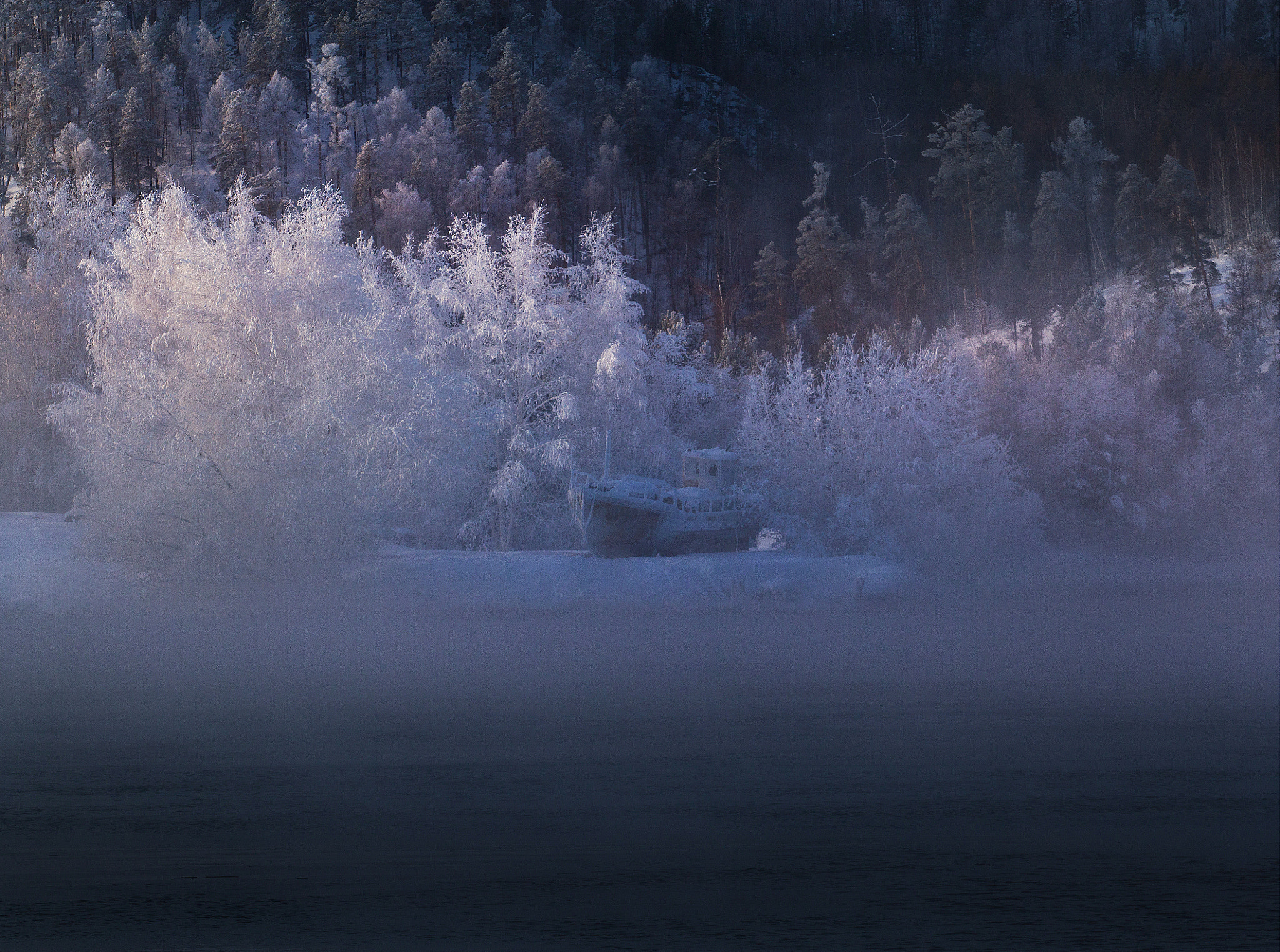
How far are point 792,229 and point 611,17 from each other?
81.3 feet

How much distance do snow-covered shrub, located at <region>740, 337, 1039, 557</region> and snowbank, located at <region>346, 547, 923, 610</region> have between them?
1.15 m

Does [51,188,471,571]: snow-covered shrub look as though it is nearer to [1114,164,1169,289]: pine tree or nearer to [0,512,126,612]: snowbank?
[0,512,126,612]: snowbank

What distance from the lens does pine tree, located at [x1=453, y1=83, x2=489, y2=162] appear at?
55438 millimetres

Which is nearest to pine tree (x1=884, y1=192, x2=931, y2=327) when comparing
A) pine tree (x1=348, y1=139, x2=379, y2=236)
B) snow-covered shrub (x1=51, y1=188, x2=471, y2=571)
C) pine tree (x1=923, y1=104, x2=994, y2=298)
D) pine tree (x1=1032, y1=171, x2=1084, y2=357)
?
pine tree (x1=923, y1=104, x2=994, y2=298)

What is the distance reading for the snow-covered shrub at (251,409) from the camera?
20.1 m

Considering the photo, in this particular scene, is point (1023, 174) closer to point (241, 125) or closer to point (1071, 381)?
point (1071, 381)

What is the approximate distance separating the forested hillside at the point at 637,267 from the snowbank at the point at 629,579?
1.17 m

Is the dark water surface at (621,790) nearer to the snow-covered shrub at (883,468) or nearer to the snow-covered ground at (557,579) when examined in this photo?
the snow-covered ground at (557,579)

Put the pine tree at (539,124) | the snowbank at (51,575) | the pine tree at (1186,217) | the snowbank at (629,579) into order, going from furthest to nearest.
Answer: the pine tree at (539,124) → the pine tree at (1186,217) → the snowbank at (629,579) → the snowbank at (51,575)

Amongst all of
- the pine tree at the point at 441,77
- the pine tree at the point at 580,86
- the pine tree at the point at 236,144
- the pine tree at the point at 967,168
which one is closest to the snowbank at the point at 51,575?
the pine tree at the point at 236,144

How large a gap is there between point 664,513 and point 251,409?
A: 9428 millimetres

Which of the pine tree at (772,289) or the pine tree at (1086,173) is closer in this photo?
the pine tree at (1086,173)

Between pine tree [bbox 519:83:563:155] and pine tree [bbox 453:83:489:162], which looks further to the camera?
pine tree [bbox 453:83:489:162]

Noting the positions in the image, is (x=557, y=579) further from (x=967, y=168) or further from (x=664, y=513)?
(x=967, y=168)
